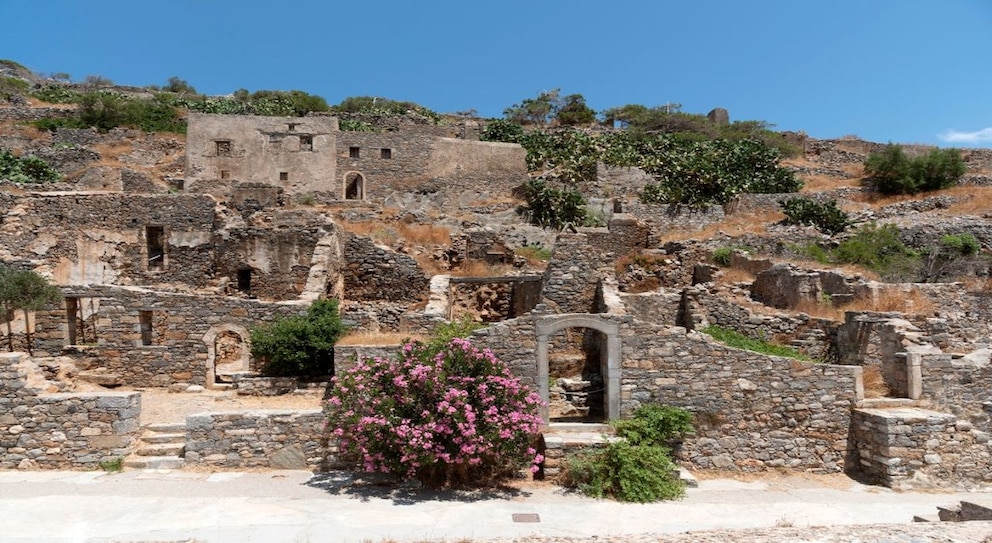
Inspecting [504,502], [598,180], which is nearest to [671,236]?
[598,180]

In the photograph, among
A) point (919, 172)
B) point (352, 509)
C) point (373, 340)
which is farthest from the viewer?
point (919, 172)

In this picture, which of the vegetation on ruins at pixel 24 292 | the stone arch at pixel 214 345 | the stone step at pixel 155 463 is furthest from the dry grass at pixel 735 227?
the vegetation on ruins at pixel 24 292

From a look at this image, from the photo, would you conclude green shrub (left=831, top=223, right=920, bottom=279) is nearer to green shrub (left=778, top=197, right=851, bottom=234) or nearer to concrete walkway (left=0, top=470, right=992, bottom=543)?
green shrub (left=778, top=197, right=851, bottom=234)

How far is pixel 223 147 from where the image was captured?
29766mm

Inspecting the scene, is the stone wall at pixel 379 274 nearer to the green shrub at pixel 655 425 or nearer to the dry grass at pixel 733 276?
the dry grass at pixel 733 276

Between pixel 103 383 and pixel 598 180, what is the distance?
24909 millimetres

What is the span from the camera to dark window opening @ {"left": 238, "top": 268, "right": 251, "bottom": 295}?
18969 millimetres

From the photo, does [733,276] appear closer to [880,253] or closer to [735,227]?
[880,253]

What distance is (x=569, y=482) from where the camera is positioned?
9852 millimetres

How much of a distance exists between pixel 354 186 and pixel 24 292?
1941cm

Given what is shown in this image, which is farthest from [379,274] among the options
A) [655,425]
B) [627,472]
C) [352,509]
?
[627,472]

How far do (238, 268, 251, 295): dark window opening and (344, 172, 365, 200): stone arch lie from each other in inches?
492

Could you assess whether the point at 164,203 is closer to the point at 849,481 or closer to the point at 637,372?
the point at 637,372

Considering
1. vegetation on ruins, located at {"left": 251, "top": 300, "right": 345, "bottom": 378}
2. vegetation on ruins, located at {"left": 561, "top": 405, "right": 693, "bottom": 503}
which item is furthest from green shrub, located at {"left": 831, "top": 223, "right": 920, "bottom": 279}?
vegetation on ruins, located at {"left": 251, "top": 300, "right": 345, "bottom": 378}
